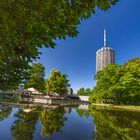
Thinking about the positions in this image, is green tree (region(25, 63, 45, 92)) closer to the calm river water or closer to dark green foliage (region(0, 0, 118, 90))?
the calm river water

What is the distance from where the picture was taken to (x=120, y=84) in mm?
41094

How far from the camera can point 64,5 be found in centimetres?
329

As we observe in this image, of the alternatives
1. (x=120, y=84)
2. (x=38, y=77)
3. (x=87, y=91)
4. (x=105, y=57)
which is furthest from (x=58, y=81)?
(x=105, y=57)

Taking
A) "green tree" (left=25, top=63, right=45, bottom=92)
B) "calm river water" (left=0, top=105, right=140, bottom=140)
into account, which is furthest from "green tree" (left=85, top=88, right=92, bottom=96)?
"calm river water" (left=0, top=105, right=140, bottom=140)

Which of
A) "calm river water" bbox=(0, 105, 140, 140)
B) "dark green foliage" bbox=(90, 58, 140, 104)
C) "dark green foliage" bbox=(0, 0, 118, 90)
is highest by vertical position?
"dark green foliage" bbox=(90, 58, 140, 104)

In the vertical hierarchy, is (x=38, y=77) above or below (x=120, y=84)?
above

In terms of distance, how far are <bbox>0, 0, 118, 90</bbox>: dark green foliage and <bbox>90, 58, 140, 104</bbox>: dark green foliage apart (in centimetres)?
3715

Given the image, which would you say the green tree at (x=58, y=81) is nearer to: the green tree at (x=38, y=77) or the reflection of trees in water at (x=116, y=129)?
the green tree at (x=38, y=77)

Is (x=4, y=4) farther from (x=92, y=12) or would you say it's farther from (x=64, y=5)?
(x=92, y=12)

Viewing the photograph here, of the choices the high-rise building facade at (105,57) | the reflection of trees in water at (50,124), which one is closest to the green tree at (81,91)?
the high-rise building facade at (105,57)

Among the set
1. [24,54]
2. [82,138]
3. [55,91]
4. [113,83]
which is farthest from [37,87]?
[24,54]

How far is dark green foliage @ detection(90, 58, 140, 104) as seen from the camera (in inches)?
1569

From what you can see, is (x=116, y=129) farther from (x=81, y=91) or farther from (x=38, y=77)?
(x=81, y=91)

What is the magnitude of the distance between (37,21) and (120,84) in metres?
39.4
